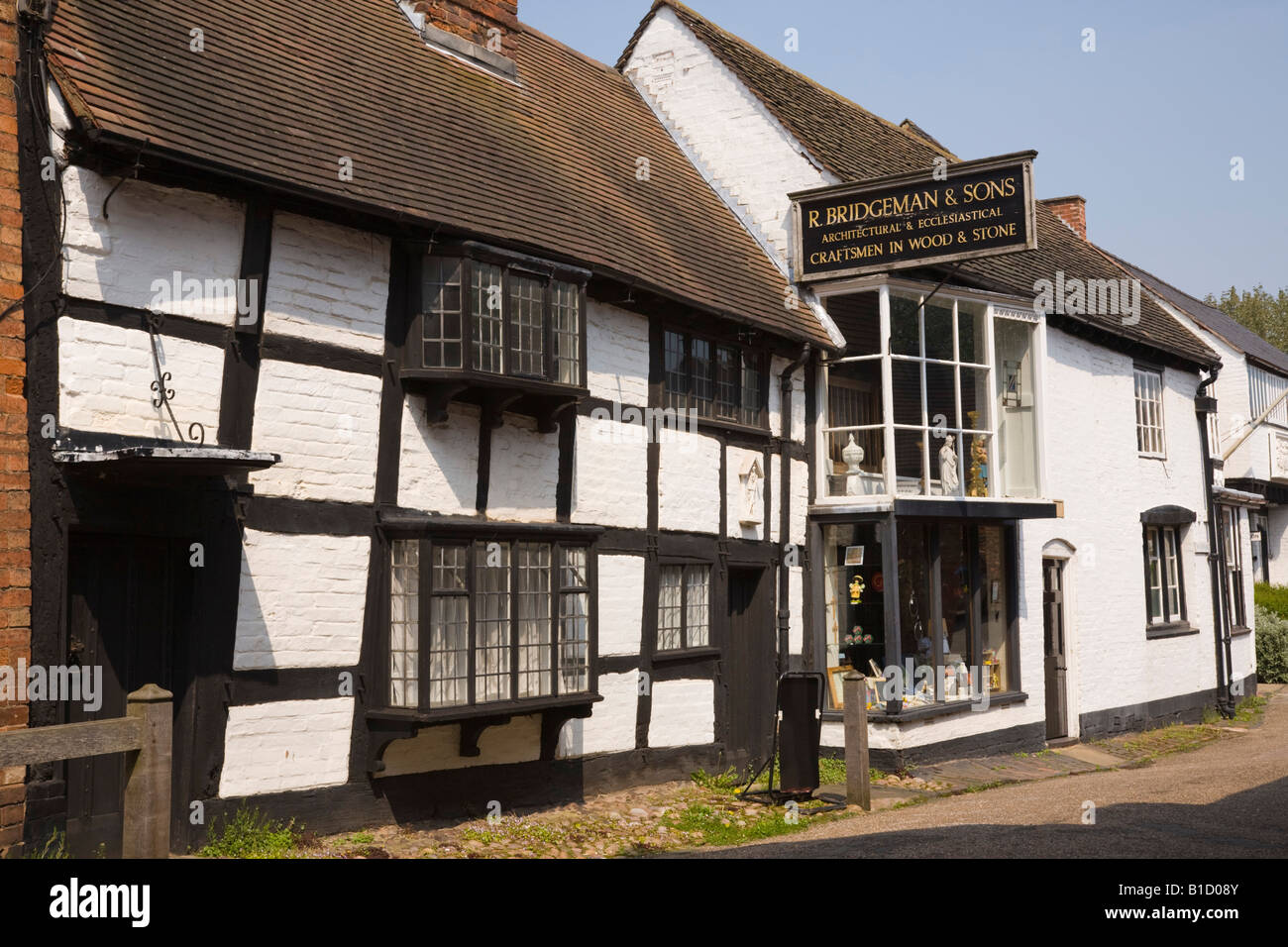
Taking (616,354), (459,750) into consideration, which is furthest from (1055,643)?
(459,750)

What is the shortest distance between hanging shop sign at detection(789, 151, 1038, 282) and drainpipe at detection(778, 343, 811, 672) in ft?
4.30

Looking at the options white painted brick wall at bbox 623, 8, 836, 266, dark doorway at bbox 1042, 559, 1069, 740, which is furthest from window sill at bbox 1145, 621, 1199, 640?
white painted brick wall at bbox 623, 8, 836, 266

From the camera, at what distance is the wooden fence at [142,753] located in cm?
619

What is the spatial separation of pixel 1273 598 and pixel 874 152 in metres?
17.3

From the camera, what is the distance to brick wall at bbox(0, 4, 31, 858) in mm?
7277

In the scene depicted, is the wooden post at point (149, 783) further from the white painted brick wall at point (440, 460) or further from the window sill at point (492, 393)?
the window sill at point (492, 393)

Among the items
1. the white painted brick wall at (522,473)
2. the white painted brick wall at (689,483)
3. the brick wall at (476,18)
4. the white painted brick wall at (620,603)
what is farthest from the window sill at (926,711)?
the brick wall at (476,18)

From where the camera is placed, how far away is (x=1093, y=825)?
9.12 m

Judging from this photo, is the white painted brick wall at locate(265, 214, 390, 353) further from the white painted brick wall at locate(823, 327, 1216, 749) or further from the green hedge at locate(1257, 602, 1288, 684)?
the green hedge at locate(1257, 602, 1288, 684)

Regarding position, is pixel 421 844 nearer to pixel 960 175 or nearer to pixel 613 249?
pixel 613 249

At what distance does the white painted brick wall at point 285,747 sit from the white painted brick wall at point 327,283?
2727mm

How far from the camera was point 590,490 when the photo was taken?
11.8 metres

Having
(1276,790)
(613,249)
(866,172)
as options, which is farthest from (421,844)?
(866,172)

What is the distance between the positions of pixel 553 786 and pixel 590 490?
2.76m
